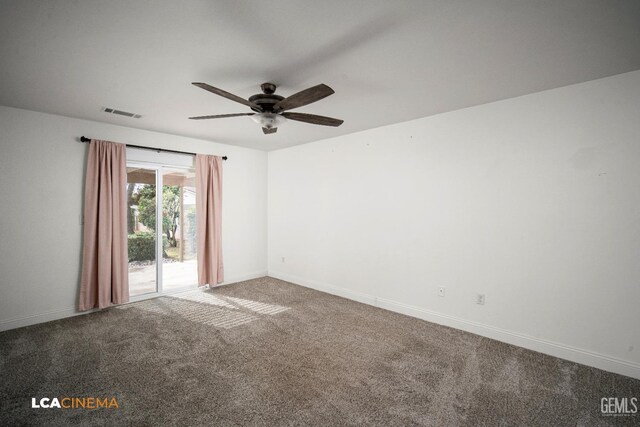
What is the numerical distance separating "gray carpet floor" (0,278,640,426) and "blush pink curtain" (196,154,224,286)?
1.26m

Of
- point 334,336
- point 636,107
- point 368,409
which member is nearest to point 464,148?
point 636,107

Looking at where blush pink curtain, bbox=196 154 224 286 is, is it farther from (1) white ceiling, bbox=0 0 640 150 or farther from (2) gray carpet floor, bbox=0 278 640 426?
(1) white ceiling, bbox=0 0 640 150

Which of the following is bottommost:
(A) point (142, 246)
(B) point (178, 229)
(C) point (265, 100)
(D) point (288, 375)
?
(D) point (288, 375)

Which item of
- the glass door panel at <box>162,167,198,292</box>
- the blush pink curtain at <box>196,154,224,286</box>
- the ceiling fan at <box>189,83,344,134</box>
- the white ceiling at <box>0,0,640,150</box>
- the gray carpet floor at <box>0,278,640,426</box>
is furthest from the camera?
Result: the blush pink curtain at <box>196,154,224,286</box>

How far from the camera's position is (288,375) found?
2367 mm

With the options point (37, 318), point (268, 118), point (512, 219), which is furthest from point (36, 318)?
point (512, 219)

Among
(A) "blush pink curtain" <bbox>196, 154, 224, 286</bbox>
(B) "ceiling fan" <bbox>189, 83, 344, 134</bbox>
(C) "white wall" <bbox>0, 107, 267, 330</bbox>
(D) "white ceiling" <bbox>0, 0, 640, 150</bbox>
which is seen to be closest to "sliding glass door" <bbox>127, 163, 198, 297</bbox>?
(A) "blush pink curtain" <bbox>196, 154, 224, 286</bbox>

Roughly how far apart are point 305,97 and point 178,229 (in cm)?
376

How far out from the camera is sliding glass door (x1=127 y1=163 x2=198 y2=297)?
426 centimetres

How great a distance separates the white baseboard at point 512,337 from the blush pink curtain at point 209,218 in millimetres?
Result: 2230

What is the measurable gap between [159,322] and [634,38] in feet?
16.4

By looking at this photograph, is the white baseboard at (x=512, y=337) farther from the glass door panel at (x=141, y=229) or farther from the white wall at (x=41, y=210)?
the white wall at (x=41, y=210)

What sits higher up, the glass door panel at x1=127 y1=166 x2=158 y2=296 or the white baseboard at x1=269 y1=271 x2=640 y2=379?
the glass door panel at x1=127 y1=166 x2=158 y2=296

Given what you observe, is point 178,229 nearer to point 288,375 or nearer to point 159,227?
point 159,227
